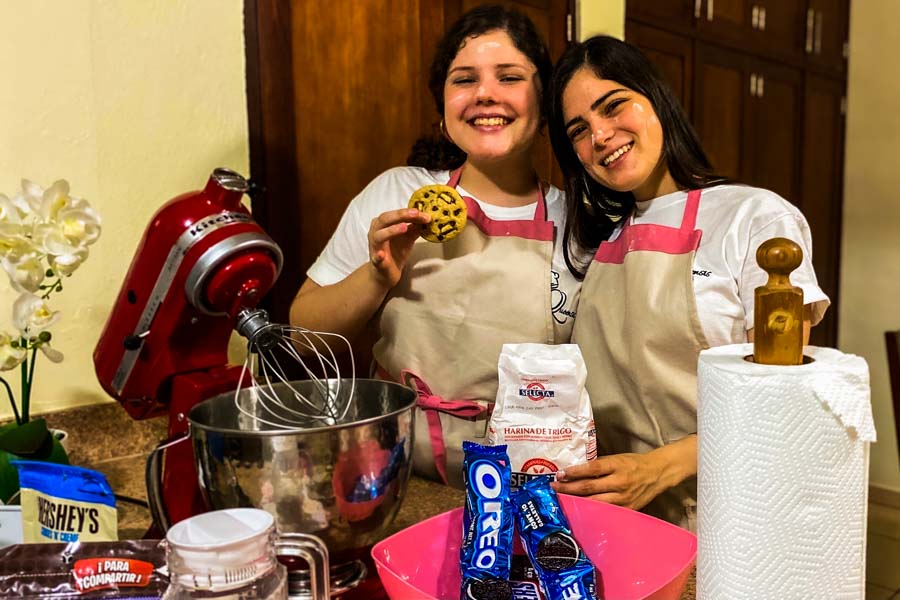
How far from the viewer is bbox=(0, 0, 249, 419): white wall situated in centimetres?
111

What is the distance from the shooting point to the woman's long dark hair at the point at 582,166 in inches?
43.0

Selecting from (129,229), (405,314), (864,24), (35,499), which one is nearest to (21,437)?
(35,499)

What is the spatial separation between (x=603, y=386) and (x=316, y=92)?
752mm

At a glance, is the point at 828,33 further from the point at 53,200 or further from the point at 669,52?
the point at 53,200

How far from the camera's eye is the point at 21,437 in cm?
92

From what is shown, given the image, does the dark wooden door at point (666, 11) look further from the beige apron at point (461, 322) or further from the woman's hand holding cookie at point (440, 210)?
the woman's hand holding cookie at point (440, 210)

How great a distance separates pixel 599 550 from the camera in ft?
2.34

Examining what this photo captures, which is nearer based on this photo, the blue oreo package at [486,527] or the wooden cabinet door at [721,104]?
the blue oreo package at [486,527]

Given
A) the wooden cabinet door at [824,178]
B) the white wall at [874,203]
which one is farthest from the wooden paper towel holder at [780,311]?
the white wall at [874,203]

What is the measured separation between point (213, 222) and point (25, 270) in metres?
0.24

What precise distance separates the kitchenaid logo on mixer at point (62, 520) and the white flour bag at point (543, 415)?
0.43m

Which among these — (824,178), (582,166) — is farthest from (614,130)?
(824,178)

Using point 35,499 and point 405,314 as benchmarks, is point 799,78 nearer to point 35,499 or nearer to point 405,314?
point 405,314

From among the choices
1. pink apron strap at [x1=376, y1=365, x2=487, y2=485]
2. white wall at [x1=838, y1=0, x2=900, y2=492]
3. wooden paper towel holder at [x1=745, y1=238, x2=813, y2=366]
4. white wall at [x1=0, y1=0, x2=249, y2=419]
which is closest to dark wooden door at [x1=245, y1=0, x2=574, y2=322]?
white wall at [x1=0, y1=0, x2=249, y2=419]
